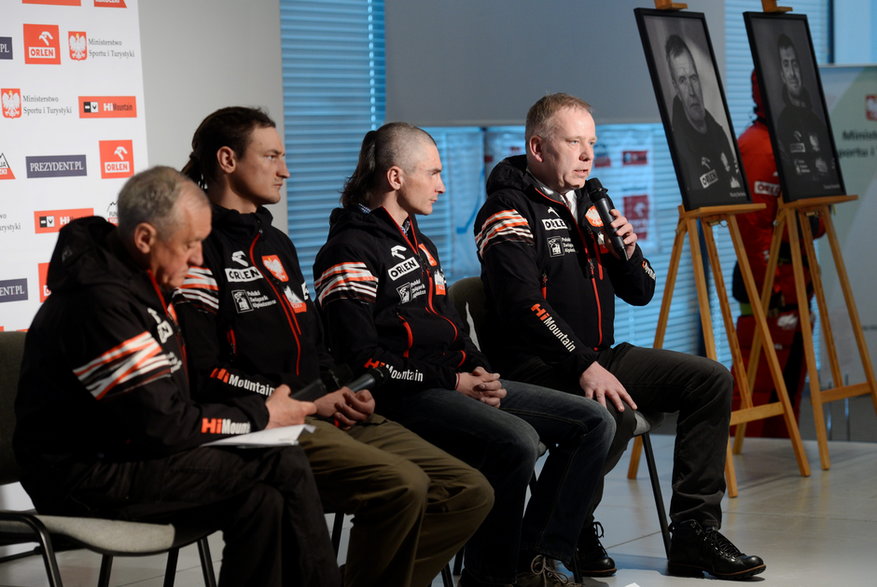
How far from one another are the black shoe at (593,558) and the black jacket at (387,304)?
720 mm

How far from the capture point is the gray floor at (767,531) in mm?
3678

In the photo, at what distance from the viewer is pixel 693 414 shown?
146 inches

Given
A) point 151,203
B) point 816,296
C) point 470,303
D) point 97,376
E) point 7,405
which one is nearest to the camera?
point 97,376

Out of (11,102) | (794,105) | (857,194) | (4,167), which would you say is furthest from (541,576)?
(857,194)

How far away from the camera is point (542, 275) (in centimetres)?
372

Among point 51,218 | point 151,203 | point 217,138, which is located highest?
point 217,138

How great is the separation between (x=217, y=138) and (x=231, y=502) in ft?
3.29

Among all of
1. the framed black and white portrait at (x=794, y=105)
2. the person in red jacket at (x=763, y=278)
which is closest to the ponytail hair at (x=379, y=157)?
the framed black and white portrait at (x=794, y=105)

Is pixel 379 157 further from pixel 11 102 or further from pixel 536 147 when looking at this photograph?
pixel 11 102

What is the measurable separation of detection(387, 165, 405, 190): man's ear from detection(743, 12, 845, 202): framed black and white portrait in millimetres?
2259

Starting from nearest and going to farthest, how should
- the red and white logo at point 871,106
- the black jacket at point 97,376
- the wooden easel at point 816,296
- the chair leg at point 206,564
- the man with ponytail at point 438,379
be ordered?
the black jacket at point 97,376 < the chair leg at point 206,564 < the man with ponytail at point 438,379 < the wooden easel at point 816,296 < the red and white logo at point 871,106

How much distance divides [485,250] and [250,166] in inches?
36.5

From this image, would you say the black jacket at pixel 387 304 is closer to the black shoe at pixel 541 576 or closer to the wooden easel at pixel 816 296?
the black shoe at pixel 541 576

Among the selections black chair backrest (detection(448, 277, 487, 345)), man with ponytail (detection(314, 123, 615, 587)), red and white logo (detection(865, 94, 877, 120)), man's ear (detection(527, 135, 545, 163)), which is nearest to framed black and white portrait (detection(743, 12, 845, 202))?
red and white logo (detection(865, 94, 877, 120))
